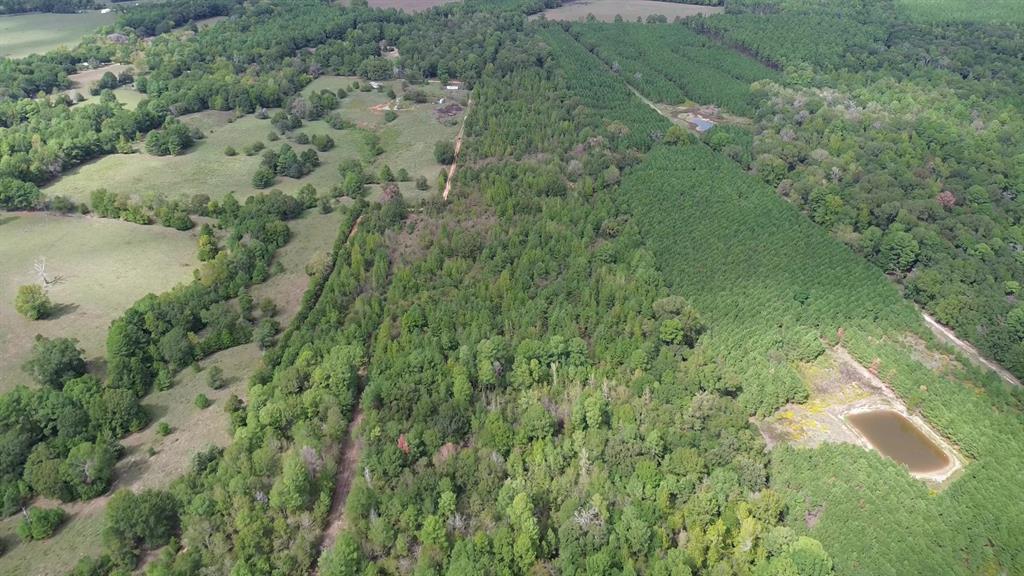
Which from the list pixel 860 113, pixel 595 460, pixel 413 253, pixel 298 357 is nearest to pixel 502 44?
pixel 860 113

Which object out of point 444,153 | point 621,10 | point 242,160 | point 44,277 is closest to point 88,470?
point 44,277

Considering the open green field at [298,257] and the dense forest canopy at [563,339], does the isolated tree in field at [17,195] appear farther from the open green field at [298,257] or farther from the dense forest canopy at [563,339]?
the open green field at [298,257]

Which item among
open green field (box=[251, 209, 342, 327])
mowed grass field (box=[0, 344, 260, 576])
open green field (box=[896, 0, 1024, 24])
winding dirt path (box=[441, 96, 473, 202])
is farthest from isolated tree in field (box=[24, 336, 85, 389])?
open green field (box=[896, 0, 1024, 24])

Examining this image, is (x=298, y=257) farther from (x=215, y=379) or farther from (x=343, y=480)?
(x=343, y=480)

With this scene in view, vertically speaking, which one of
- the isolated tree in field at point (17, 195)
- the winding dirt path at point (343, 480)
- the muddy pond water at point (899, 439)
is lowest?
the muddy pond water at point (899, 439)

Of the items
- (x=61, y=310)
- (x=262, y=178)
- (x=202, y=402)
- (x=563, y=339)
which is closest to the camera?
(x=202, y=402)

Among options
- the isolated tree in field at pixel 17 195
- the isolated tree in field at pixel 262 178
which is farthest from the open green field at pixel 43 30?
the isolated tree in field at pixel 262 178

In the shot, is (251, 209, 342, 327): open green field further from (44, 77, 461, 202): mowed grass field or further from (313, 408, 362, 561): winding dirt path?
(313, 408, 362, 561): winding dirt path

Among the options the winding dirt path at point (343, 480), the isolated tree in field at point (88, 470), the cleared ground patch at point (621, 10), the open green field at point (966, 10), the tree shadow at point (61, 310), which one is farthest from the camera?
the cleared ground patch at point (621, 10)
